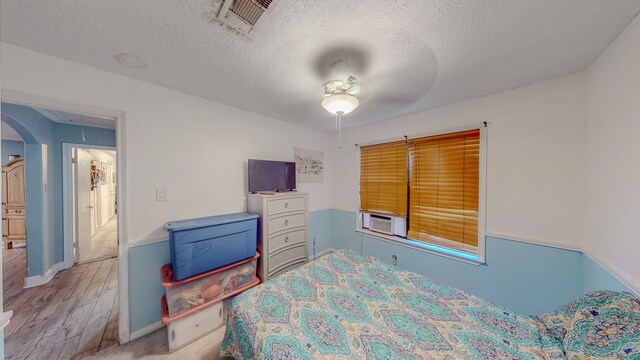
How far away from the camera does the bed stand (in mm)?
955

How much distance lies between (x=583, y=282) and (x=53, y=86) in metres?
4.30

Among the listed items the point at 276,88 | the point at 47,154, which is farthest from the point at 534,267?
the point at 47,154

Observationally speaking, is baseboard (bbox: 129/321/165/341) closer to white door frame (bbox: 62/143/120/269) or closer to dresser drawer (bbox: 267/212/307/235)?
dresser drawer (bbox: 267/212/307/235)

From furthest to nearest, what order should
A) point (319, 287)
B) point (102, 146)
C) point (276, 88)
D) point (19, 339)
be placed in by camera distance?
point (102, 146), point (276, 88), point (19, 339), point (319, 287)

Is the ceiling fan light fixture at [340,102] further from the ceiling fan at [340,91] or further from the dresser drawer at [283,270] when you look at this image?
the dresser drawer at [283,270]

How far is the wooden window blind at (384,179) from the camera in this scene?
2.71 meters

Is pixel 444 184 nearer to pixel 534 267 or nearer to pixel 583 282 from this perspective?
pixel 534 267

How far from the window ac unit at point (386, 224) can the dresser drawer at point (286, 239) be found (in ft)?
3.40

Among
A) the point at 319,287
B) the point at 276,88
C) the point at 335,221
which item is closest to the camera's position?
the point at 319,287

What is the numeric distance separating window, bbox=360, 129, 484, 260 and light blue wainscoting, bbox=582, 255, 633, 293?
2.16 ft

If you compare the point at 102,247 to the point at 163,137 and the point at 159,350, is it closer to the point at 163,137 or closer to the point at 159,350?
the point at 159,350

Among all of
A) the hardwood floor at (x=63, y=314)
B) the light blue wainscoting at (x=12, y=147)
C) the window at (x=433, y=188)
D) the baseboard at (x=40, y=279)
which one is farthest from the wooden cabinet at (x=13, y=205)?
the window at (x=433, y=188)

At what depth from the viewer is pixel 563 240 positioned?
1676 mm

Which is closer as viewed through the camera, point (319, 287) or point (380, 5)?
point (380, 5)
